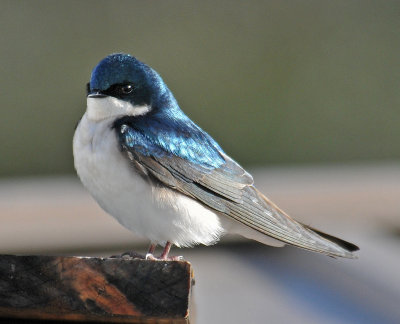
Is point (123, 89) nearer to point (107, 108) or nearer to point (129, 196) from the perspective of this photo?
point (107, 108)

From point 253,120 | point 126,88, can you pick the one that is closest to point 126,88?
point 126,88

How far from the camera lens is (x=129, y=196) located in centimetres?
229

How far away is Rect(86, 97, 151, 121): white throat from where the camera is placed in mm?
2383

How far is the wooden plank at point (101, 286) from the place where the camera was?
68.4 inches

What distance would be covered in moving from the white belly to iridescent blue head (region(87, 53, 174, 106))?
85 mm

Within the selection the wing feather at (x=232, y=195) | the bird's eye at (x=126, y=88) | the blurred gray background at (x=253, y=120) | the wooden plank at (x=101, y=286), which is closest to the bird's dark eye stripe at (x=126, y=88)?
the bird's eye at (x=126, y=88)

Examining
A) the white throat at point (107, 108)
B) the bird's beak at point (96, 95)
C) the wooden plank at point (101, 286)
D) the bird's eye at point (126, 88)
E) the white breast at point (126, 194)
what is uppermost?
the bird's eye at point (126, 88)

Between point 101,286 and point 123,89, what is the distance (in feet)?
2.53

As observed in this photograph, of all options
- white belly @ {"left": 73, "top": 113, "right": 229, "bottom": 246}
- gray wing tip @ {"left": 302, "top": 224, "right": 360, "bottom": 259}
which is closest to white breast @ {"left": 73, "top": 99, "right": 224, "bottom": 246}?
white belly @ {"left": 73, "top": 113, "right": 229, "bottom": 246}

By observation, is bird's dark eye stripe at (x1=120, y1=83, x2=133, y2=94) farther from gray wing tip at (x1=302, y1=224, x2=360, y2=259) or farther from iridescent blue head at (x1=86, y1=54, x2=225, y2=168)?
gray wing tip at (x1=302, y1=224, x2=360, y2=259)

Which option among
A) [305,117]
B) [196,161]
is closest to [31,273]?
[196,161]

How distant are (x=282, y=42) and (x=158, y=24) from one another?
100 centimetres

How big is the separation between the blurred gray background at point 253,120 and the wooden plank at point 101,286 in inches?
23.4

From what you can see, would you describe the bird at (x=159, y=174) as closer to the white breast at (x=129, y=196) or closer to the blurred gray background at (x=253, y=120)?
the white breast at (x=129, y=196)
